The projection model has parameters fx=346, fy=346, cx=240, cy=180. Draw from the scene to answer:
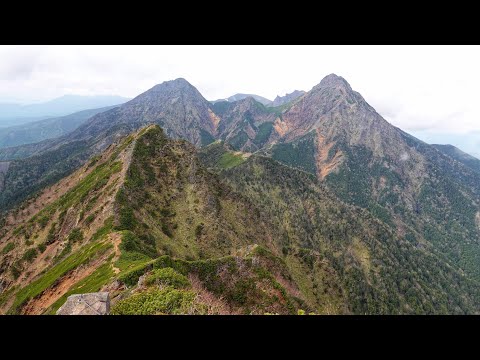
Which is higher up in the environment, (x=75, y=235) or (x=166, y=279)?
(x=166, y=279)

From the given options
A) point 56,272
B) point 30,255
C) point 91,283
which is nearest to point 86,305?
point 91,283

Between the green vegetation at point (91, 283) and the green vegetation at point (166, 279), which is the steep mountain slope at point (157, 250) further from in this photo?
the green vegetation at point (91, 283)

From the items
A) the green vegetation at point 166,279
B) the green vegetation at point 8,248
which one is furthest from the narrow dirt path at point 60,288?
the green vegetation at point 8,248

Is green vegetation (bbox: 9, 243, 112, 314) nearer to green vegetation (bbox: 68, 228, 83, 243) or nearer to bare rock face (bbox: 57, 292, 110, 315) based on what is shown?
green vegetation (bbox: 68, 228, 83, 243)

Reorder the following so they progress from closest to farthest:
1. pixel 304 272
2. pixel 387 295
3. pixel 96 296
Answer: pixel 96 296
pixel 304 272
pixel 387 295

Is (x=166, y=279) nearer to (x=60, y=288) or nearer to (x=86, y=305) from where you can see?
(x=86, y=305)

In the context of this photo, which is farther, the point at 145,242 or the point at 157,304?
the point at 145,242
